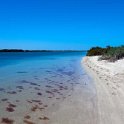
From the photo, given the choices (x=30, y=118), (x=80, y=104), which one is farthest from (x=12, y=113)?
(x=80, y=104)

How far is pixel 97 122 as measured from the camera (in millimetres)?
7941

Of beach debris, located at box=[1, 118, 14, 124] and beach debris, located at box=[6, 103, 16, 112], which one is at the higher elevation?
beach debris, located at box=[6, 103, 16, 112]

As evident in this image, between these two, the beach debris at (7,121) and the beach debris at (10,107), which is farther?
the beach debris at (10,107)

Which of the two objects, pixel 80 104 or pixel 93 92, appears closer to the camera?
pixel 80 104

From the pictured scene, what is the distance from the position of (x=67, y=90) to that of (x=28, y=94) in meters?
2.39

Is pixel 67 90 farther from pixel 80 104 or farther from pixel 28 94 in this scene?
pixel 80 104

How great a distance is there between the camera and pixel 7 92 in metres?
12.5

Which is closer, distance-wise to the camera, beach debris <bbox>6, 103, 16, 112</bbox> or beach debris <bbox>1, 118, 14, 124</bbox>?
beach debris <bbox>1, 118, 14, 124</bbox>

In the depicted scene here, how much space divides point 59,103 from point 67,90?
322 centimetres

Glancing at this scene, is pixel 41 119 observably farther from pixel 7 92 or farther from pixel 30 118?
pixel 7 92

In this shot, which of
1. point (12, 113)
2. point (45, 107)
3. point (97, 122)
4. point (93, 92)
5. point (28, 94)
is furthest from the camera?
point (93, 92)

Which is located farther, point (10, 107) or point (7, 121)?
point (10, 107)

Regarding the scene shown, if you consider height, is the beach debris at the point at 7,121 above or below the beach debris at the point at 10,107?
below

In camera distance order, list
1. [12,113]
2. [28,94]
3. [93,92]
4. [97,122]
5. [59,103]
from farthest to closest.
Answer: [93,92]
[28,94]
[59,103]
[12,113]
[97,122]
